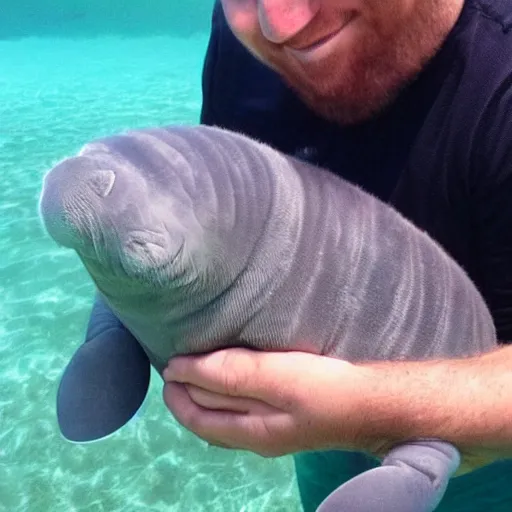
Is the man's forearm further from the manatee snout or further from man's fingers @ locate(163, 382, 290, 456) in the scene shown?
the manatee snout

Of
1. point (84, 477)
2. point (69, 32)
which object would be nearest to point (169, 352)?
point (84, 477)

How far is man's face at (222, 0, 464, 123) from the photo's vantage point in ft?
3.94

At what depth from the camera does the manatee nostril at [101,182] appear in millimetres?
891

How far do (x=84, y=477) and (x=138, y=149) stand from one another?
248cm

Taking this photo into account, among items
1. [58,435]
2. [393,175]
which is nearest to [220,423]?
[393,175]

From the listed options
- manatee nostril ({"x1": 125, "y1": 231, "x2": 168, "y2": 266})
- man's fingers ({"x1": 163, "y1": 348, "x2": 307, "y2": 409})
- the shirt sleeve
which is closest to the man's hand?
man's fingers ({"x1": 163, "y1": 348, "x2": 307, "y2": 409})

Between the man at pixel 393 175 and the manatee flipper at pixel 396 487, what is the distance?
0.27ft

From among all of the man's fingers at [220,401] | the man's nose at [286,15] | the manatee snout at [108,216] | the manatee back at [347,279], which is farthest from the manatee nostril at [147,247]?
the man's nose at [286,15]

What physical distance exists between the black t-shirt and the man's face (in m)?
0.03

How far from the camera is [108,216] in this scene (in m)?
0.89

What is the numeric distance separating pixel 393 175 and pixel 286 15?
0.36 m

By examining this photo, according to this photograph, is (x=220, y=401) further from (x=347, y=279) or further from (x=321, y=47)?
(x=321, y=47)

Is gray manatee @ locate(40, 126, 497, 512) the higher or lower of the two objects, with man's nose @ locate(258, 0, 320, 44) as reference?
lower

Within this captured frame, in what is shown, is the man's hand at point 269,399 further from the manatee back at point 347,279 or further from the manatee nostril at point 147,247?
the manatee nostril at point 147,247
